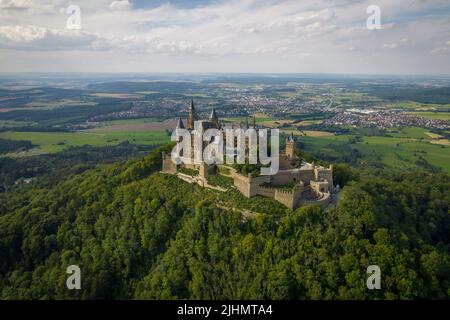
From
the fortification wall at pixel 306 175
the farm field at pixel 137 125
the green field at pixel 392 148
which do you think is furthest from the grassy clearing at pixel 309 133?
the fortification wall at pixel 306 175

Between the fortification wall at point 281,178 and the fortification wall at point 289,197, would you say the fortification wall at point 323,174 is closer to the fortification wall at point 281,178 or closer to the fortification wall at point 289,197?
the fortification wall at point 281,178

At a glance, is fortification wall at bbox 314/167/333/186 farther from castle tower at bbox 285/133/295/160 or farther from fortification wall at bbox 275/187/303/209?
castle tower at bbox 285/133/295/160

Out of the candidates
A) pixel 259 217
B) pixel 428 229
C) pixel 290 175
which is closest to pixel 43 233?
pixel 259 217

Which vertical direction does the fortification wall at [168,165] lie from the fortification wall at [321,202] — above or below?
above

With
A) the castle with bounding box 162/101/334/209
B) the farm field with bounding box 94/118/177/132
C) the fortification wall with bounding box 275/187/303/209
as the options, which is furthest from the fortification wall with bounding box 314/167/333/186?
the farm field with bounding box 94/118/177/132

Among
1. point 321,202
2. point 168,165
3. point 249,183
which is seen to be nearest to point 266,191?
point 249,183

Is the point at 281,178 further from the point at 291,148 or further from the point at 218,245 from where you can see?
the point at 218,245
